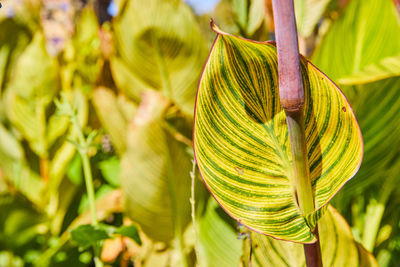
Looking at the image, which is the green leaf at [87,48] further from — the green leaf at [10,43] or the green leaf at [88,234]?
the green leaf at [88,234]

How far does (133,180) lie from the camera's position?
0.65 meters

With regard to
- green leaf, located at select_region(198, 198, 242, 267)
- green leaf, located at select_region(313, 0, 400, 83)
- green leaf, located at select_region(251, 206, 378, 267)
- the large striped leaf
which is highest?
green leaf, located at select_region(313, 0, 400, 83)

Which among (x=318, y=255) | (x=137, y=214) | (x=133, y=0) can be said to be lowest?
(x=137, y=214)

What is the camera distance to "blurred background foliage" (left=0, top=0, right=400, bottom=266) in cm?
55

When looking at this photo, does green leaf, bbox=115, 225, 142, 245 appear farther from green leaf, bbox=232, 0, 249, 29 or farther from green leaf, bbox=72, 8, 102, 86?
green leaf, bbox=72, 8, 102, 86

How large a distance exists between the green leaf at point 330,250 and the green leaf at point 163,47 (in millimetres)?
356

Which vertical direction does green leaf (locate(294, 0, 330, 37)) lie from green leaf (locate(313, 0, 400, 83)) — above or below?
above

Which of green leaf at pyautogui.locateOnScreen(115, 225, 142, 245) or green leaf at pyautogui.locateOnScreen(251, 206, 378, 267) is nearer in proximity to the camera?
green leaf at pyautogui.locateOnScreen(251, 206, 378, 267)

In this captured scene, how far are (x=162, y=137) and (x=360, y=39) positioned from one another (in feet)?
1.06

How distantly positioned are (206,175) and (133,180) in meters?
0.35

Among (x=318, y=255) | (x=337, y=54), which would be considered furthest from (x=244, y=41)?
(x=337, y=54)

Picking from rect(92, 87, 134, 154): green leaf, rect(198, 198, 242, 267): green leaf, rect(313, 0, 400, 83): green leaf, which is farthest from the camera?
rect(92, 87, 134, 154): green leaf

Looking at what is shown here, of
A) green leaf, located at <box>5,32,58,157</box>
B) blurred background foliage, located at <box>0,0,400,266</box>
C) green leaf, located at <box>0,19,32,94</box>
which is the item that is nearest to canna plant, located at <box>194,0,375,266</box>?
blurred background foliage, located at <box>0,0,400,266</box>

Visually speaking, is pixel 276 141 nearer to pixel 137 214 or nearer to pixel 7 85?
pixel 137 214
